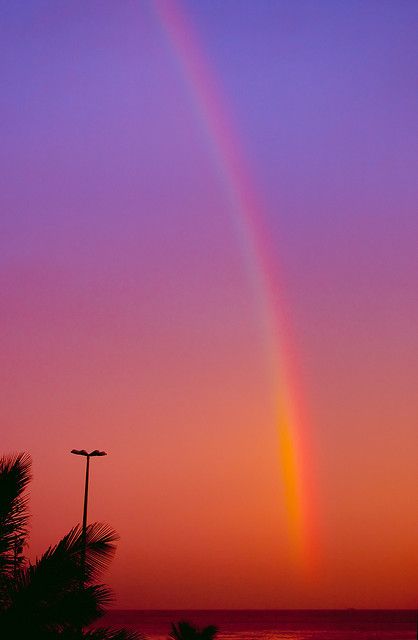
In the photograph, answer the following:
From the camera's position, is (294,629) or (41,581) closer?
(41,581)

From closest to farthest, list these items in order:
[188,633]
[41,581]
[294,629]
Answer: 1. [41,581]
2. [188,633]
3. [294,629]

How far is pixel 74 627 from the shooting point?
13.0 m

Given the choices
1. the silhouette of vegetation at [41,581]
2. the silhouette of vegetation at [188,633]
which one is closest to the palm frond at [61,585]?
the silhouette of vegetation at [41,581]

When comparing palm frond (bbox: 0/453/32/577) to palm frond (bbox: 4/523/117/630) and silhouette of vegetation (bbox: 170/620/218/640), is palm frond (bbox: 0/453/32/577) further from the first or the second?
silhouette of vegetation (bbox: 170/620/218/640)

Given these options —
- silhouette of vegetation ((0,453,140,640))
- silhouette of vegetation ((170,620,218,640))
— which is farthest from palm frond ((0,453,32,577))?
silhouette of vegetation ((170,620,218,640))

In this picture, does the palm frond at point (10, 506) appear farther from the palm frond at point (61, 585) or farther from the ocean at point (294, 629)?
the ocean at point (294, 629)

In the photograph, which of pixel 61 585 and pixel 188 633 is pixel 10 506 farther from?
pixel 188 633

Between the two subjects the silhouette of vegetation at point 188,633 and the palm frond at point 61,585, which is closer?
the palm frond at point 61,585

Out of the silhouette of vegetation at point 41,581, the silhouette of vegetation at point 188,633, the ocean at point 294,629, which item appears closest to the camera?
the silhouette of vegetation at point 41,581

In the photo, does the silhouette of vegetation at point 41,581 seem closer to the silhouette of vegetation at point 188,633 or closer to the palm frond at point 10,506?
the palm frond at point 10,506

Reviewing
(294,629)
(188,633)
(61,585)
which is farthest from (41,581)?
(294,629)

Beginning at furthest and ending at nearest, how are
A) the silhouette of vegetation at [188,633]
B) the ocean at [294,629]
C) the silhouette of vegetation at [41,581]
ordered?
the ocean at [294,629] < the silhouette of vegetation at [188,633] < the silhouette of vegetation at [41,581]

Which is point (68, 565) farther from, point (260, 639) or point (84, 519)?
point (260, 639)

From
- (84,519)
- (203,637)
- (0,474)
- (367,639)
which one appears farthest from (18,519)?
(367,639)
